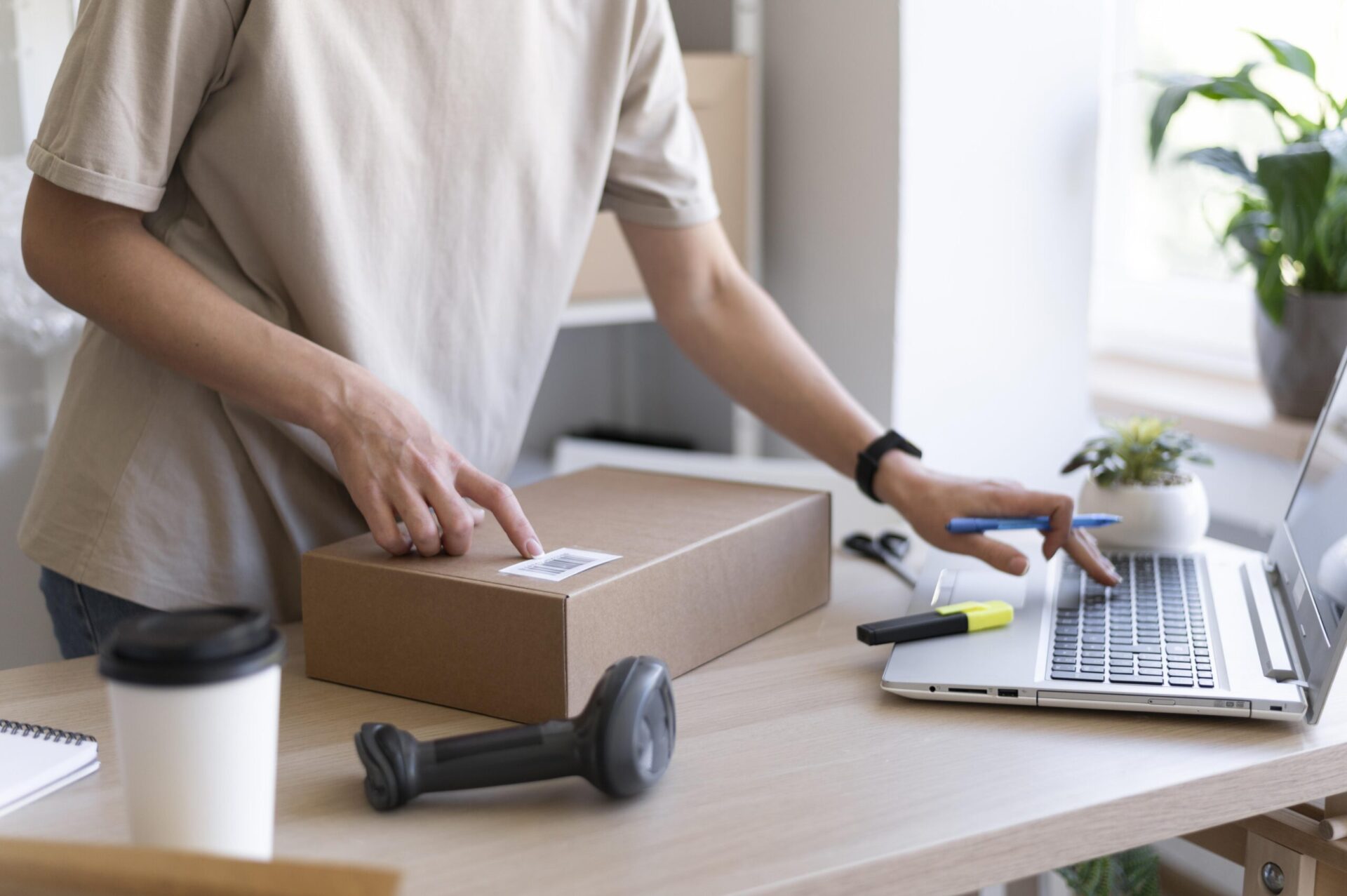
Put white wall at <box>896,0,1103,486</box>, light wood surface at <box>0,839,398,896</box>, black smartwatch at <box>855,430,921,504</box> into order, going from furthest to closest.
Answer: white wall at <box>896,0,1103,486</box> → black smartwatch at <box>855,430,921,504</box> → light wood surface at <box>0,839,398,896</box>

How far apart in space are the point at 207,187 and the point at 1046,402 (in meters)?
1.23

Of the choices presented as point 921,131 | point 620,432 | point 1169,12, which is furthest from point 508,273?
point 1169,12

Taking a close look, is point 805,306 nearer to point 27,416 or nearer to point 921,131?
point 921,131

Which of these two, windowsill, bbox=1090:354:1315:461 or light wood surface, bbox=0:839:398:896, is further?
windowsill, bbox=1090:354:1315:461

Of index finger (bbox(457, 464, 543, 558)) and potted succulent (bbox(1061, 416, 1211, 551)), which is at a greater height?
index finger (bbox(457, 464, 543, 558))

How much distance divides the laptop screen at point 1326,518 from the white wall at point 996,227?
0.66 m

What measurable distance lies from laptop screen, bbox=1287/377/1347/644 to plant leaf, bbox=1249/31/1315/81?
0.77 meters

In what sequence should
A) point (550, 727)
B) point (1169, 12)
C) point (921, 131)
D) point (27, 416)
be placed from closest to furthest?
point (550, 727) → point (27, 416) → point (921, 131) → point (1169, 12)

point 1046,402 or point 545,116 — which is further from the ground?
point 545,116

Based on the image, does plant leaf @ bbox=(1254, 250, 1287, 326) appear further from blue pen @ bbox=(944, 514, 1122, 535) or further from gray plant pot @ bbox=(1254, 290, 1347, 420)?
blue pen @ bbox=(944, 514, 1122, 535)

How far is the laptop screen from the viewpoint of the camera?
33.7 inches

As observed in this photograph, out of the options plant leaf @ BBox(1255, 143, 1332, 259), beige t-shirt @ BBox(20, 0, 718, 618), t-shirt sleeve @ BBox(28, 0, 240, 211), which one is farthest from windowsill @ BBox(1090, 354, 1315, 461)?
t-shirt sleeve @ BBox(28, 0, 240, 211)

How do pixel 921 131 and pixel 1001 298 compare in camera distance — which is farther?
pixel 1001 298

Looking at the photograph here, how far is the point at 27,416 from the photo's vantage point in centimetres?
139
